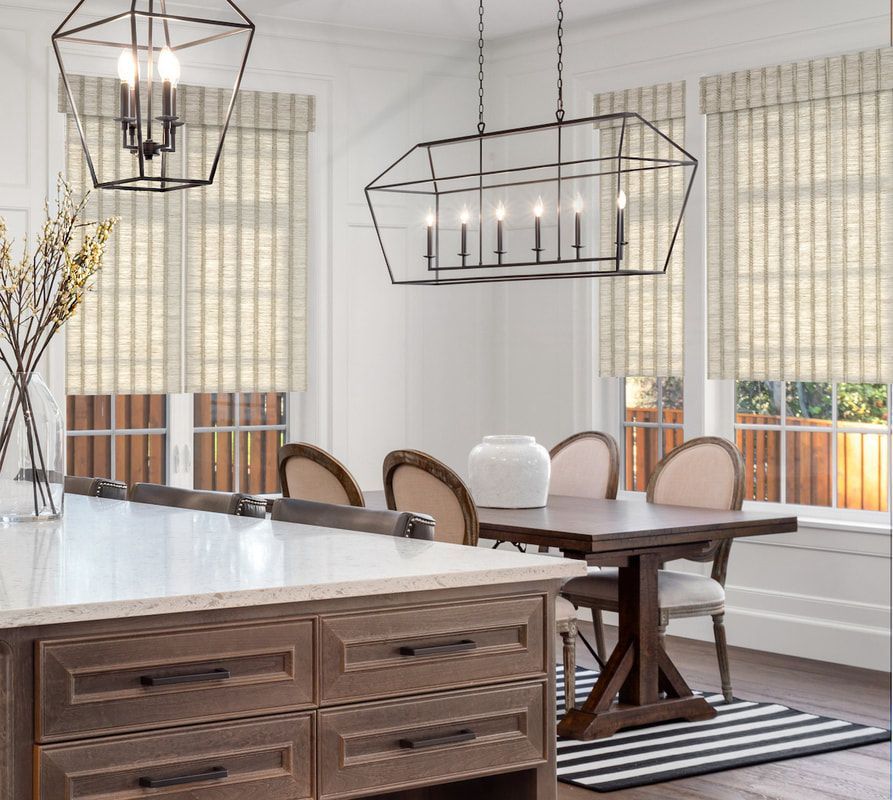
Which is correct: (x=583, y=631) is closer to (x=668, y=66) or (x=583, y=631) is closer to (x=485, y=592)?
(x=668, y=66)

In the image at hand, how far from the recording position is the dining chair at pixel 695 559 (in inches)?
180

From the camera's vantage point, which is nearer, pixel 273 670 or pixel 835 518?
pixel 273 670

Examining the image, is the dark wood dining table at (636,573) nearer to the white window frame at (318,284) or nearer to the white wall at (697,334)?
the white wall at (697,334)

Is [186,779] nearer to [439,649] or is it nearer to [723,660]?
[439,649]

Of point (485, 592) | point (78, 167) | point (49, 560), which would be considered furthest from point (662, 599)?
point (78, 167)

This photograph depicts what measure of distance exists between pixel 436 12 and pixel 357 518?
4.14 metres

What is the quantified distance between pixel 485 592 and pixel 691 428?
396 cm

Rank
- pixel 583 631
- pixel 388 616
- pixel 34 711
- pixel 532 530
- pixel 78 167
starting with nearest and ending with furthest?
pixel 34 711 → pixel 388 616 → pixel 532 530 → pixel 78 167 → pixel 583 631

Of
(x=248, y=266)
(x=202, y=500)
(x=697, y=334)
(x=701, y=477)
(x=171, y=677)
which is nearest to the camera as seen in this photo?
(x=171, y=677)

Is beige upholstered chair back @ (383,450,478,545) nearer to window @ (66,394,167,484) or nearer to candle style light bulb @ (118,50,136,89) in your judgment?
candle style light bulb @ (118,50,136,89)

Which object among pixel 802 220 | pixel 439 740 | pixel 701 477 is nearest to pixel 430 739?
pixel 439 740

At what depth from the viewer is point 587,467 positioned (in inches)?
219

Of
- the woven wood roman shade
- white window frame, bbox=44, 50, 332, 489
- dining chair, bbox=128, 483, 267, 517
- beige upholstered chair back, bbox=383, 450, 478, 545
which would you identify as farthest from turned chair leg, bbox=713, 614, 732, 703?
the woven wood roman shade

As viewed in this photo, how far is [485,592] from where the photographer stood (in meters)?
2.22
